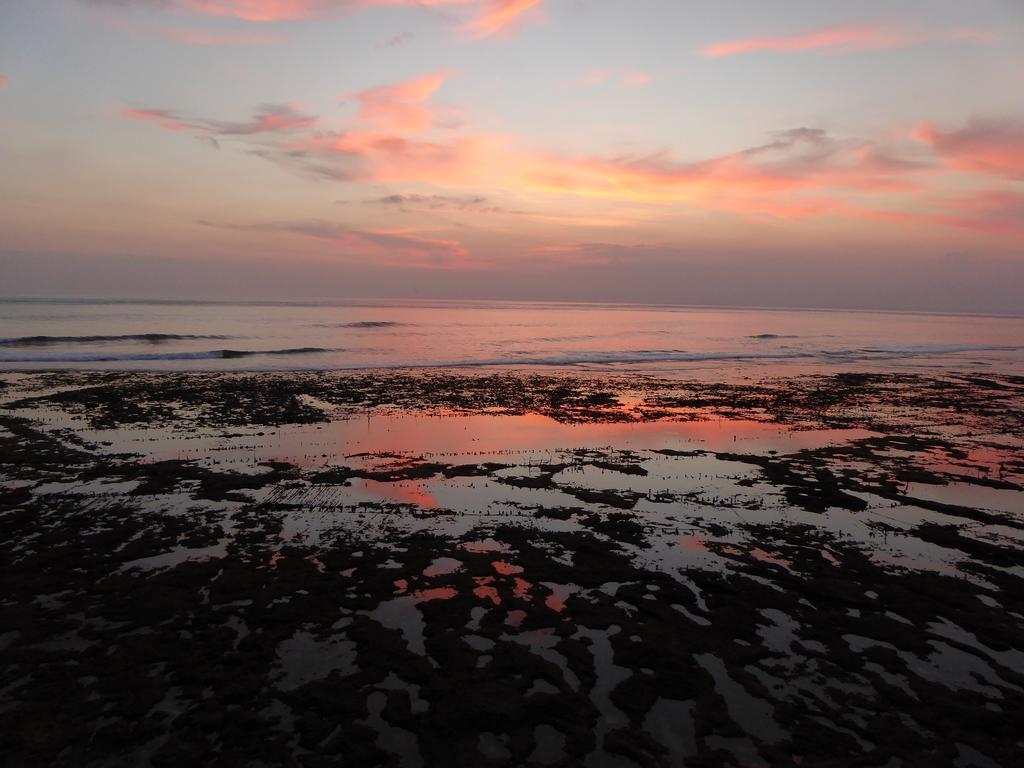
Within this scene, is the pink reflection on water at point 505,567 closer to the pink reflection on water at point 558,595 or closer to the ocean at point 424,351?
the pink reflection on water at point 558,595

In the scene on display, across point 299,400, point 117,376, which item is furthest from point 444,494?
point 117,376

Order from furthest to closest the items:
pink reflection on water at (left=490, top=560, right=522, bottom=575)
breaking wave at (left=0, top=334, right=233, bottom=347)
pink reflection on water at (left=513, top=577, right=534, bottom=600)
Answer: breaking wave at (left=0, top=334, right=233, bottom=347), pink reflection on water at (left=490, top=560, right=522, bottom=575), pink reflection on water at (left=513, top=577, right=534, bottom=600)

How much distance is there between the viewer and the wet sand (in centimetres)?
585

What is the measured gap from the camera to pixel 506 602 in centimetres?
851

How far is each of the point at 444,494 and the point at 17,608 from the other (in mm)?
7571

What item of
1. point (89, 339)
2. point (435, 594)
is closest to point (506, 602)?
point (435, 594)

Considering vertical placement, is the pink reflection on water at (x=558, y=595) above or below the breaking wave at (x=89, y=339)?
below

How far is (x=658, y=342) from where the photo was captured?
69.8 meters

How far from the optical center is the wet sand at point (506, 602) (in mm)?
5848

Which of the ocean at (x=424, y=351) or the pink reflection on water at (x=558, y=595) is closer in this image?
the pink reflection on water at (x=558, y=595)

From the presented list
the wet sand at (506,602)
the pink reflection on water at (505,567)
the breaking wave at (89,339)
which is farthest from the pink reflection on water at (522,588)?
the breaking wave at (89,339)

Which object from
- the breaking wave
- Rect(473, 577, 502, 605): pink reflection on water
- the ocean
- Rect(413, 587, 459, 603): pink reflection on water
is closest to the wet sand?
Rect(413, 587, 459, 603): pink reflection on water

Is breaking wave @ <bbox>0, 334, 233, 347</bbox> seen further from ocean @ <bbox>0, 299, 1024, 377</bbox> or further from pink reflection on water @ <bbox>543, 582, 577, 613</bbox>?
pink reflection on water @ <bbox>543, 582, 577, 613</bbox>

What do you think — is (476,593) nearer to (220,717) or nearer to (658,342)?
(220,717)
